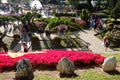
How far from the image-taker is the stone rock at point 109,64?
1539 cm

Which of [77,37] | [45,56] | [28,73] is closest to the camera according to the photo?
[28,73]

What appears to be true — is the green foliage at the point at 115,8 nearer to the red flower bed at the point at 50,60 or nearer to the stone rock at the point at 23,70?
the red flower bed at the point at 50,60

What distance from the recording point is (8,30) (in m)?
43.2

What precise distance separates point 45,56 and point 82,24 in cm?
2946

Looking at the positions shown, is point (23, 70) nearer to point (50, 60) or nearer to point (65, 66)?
point (65, 66)

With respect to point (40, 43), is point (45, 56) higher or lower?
higher

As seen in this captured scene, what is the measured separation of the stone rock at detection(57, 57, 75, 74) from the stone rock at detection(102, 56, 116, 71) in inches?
63.5

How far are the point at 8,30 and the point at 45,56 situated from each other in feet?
87.9

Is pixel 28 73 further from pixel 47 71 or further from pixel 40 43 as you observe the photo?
pixel 40 43

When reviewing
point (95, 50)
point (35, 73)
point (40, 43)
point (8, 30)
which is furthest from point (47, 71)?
point (8, 30)

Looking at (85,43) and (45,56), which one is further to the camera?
(85,43)

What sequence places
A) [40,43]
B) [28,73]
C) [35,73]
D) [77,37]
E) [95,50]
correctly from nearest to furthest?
[28,73] < [35,73] < [95,50] < [40,43] < [77,37]

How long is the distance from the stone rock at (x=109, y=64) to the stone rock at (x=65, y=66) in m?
1.61

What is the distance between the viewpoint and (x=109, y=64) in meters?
15.5
